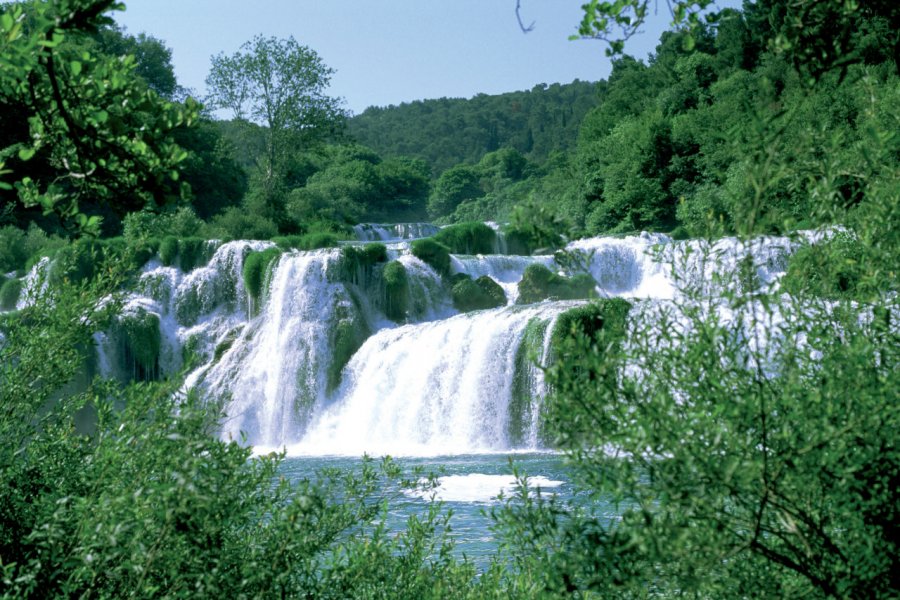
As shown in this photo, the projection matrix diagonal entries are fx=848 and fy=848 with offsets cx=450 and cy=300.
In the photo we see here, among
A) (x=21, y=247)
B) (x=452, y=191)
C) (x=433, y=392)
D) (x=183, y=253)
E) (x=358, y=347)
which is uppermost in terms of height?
(x=452, y=191)

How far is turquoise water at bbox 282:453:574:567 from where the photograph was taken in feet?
28.2

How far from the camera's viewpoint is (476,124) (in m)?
103

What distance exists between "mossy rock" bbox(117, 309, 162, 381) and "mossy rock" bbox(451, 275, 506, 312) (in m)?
7.48

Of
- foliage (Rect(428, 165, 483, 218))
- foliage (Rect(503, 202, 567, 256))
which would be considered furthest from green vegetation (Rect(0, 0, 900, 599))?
foliage (Rect(428, 165, 483, 218))

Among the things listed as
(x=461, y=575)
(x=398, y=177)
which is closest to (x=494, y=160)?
(x=398, y=177)

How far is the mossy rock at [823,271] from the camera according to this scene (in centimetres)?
262

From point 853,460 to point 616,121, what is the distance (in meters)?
47.9

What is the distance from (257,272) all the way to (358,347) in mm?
3977

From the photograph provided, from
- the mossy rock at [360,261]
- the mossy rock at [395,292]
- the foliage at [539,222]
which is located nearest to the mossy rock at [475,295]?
the mossy rock at [395,292]

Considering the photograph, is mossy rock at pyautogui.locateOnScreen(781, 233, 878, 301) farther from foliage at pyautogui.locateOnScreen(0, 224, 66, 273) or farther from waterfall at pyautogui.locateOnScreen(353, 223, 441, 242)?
waterfall at pyautogui.locateOnScreen(353, 223, 441, 242)

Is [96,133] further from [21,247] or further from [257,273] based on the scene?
[21,247]

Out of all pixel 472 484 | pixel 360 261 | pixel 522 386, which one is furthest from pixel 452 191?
pixel 472 484

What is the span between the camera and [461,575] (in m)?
3.82

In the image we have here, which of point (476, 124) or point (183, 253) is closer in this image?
point (183, 253)
